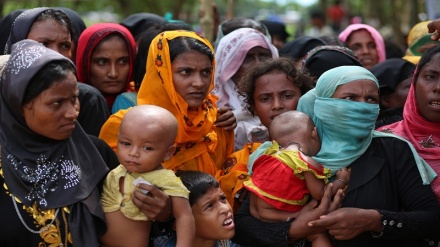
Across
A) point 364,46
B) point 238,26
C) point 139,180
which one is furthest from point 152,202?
point 364,46

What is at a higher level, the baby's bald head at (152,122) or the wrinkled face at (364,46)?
the baby's bald head at (152,122)

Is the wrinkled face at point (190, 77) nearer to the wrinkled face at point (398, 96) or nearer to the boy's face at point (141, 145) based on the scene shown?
the boy's face at point (141, 145)

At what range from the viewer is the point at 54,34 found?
4723mm

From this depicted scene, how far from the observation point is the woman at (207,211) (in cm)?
395

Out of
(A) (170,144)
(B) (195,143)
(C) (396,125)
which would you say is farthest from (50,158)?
(C) (396,125)

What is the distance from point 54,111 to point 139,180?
0.56 metres

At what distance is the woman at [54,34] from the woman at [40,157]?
94 cm

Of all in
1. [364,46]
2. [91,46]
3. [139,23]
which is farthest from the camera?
[364,46]

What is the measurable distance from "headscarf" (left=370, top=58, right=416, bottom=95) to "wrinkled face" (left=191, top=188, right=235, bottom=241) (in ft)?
6.68

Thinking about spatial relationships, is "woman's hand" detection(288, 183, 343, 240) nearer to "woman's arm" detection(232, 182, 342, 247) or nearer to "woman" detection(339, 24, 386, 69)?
"woman's arm" detection(232, 182, 342, 247)

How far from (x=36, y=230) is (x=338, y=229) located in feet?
5.04

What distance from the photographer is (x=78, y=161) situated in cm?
359

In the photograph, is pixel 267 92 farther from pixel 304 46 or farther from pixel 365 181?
pixel 304 46

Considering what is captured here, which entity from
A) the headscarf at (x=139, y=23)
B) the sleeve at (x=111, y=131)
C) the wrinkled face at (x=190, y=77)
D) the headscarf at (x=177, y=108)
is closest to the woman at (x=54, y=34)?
the sleeve at (x=111, y=131)
